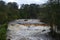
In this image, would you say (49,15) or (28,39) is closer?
(28,39)

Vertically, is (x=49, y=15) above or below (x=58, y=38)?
above

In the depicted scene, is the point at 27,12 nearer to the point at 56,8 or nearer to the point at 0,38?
the point at 56,8

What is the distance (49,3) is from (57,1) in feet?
10.1

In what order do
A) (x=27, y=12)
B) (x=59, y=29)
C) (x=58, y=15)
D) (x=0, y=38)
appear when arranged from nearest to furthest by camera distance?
1. (x=0, y=38)
2. (x=58, y=15)
3. (x=59, y=29)
4. (x=27, y=12)

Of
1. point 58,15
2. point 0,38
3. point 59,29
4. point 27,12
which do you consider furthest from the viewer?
point 27,12

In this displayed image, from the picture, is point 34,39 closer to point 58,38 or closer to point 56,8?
point 58,38

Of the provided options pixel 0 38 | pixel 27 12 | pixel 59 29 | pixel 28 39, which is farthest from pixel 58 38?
pixel 27 12

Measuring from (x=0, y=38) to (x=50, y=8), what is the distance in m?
13.0

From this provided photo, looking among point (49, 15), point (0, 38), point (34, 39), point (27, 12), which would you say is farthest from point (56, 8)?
point (27, 12)

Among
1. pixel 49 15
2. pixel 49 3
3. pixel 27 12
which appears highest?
pixel 49 3

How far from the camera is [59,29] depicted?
28.7 meters

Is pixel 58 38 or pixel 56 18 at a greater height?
pixel 56 18

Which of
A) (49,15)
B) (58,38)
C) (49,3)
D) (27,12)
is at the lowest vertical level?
(27,12)

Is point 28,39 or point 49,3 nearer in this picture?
point 28,39
